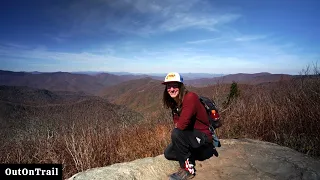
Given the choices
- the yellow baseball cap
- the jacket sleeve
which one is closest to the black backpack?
the jacket sleeve

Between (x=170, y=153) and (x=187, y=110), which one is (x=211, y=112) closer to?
(x=187, y=110)

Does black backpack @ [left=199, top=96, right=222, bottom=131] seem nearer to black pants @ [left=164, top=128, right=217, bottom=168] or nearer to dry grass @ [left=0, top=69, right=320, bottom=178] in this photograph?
black pants @ [left=164, top=128, right=217, bottom=168]

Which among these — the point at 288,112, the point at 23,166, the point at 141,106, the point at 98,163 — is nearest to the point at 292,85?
the point at 288,112

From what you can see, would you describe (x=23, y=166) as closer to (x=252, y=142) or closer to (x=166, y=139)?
(x=166, y=139)

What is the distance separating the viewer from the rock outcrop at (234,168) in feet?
11.9

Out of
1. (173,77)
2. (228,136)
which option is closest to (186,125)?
(173,77)

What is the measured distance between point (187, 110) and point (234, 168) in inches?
57.6

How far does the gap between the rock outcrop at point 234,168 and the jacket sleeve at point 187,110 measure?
3.05 feet

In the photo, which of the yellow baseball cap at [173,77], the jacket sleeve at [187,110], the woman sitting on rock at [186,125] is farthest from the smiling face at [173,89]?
the jacket sleeve at [187,110]

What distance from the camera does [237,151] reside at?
15.4 feet

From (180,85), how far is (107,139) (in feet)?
12.3

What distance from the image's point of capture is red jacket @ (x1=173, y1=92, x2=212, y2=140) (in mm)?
3496

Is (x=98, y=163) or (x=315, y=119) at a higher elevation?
(x=315, y=119)

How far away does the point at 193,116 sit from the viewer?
372cm
